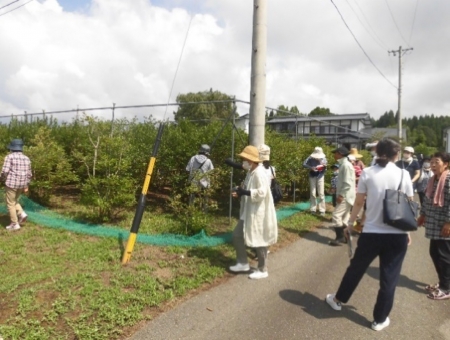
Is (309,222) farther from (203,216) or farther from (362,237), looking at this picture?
(362,237)

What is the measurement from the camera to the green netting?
536cm

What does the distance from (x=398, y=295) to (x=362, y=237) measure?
4.27 feet

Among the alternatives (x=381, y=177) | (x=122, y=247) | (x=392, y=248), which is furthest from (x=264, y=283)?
(x=122, y=247)

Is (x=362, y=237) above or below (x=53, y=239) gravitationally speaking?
above

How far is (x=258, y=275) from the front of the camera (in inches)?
170

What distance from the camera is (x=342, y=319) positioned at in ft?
11.1

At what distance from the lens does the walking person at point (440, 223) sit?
12.6 feet

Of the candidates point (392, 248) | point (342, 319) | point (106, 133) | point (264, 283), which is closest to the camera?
point (392, 248)

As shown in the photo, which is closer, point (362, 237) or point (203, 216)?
point (362, 237)

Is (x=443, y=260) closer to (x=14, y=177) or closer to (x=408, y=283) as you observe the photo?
(x=408, y=283)

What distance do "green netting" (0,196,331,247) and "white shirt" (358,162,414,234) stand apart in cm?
276

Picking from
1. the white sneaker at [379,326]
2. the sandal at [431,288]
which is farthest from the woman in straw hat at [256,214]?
the sandal at [431,288]

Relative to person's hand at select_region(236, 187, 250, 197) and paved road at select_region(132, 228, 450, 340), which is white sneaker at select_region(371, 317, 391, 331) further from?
person's hand at select_region(236, 187, 250, 197)

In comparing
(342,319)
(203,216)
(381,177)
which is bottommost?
(342,319)
